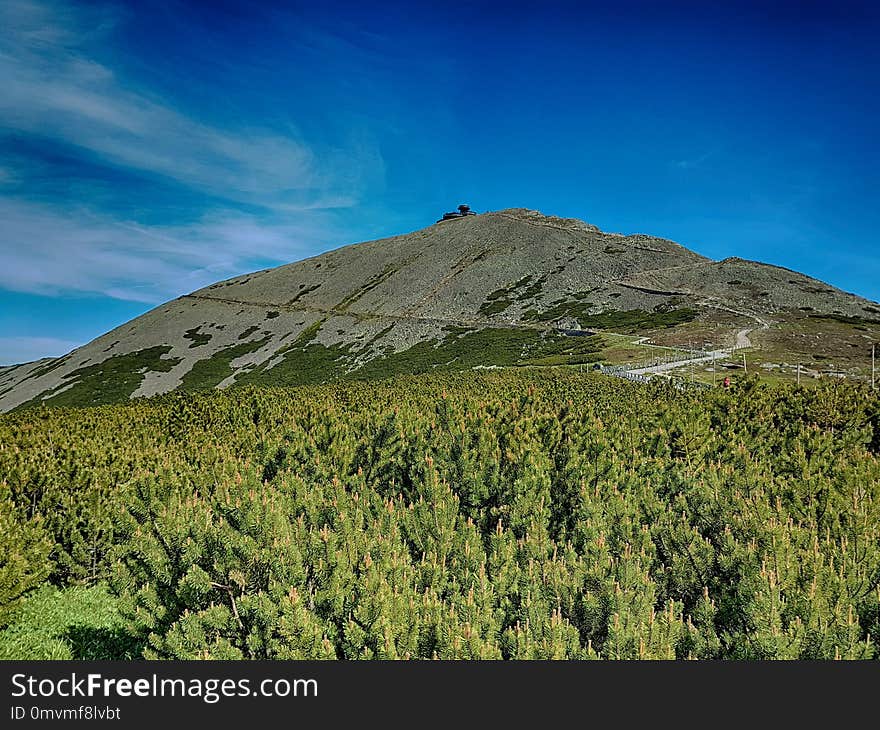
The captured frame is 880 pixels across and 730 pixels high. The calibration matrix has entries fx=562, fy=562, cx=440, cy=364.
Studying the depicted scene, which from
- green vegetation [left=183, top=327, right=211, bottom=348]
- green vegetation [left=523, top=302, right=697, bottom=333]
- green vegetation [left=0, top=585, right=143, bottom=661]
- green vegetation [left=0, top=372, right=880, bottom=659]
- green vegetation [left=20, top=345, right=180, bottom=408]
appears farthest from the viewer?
green vegetation [left=183, top=327, right=211, bottom=348]

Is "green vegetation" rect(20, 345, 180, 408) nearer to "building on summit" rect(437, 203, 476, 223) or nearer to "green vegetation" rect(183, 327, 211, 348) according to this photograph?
"green vegetation" rect(183, 327, 211, 348)

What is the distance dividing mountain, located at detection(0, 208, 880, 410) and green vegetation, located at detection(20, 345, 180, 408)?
1.46ft

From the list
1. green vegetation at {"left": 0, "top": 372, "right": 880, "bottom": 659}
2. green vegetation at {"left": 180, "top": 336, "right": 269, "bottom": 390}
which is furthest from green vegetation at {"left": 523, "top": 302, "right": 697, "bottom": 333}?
green vegetation at {"left": 0, "top": 372, "right": 880, "bottom": 659}

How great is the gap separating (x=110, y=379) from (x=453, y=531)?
116 metres

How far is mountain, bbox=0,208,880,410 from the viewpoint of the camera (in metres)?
80.1

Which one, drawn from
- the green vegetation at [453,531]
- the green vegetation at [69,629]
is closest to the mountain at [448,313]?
the green vegetation at [453,531]

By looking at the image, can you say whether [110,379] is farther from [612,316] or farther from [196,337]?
[612,316]

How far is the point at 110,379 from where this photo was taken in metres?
106

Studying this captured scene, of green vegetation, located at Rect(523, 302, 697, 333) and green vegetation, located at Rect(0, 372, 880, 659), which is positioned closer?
green vegetation, located at Rect(0, 372, 880, 659)

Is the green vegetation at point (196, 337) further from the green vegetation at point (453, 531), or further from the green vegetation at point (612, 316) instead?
the green vegetation at point (453, 531)

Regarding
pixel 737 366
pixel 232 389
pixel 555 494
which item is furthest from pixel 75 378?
A: pixel 555 494

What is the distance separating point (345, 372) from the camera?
89.3m

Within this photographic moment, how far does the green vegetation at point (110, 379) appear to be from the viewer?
325 feet

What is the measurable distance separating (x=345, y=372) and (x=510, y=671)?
8595 centimetres
